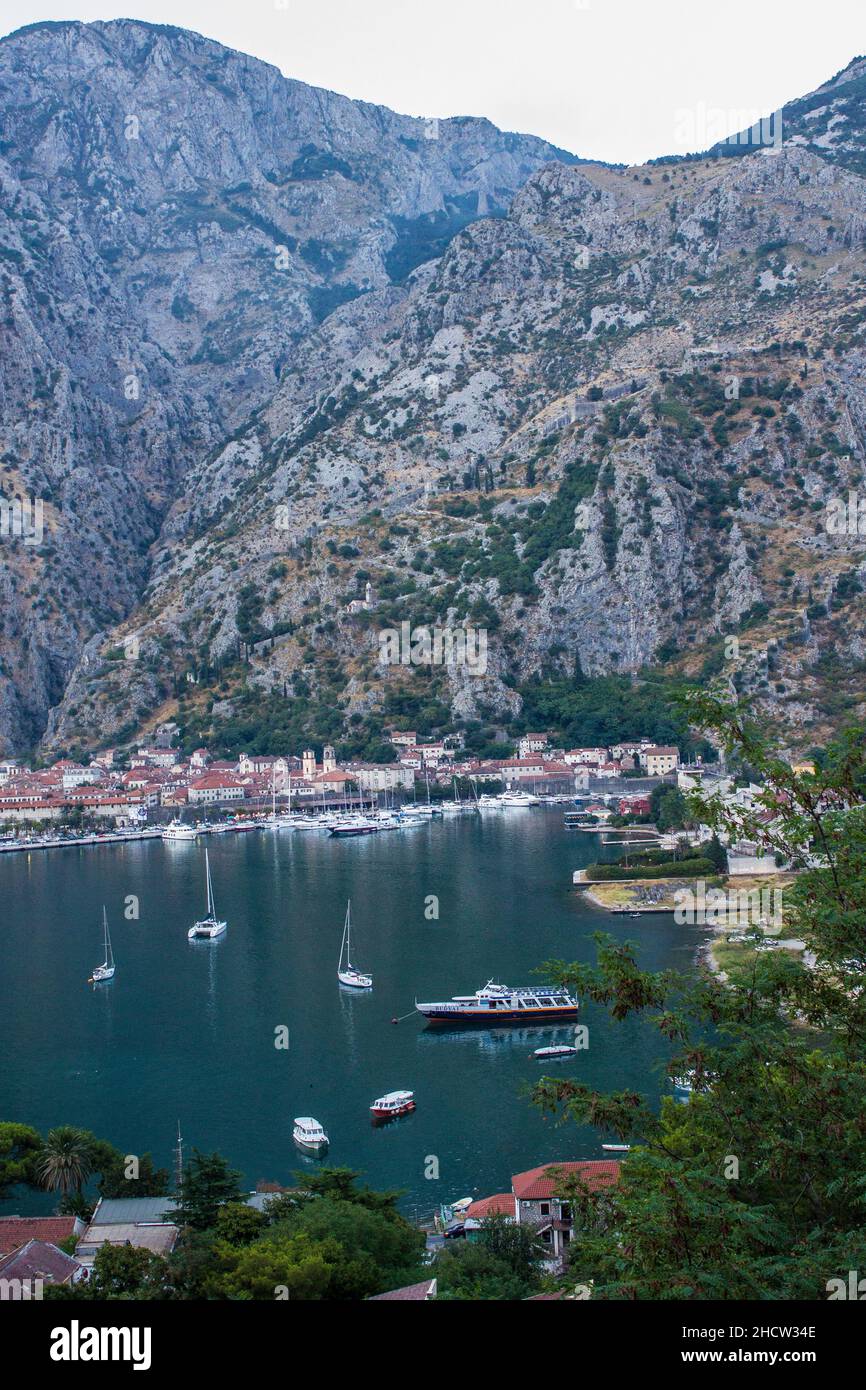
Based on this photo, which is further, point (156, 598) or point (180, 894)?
point (156, 598)

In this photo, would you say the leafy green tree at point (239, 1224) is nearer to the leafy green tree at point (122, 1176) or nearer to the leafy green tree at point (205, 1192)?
the leafy green tree at point (205, 1192)

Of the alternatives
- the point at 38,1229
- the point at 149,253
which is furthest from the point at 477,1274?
the point at 149,253

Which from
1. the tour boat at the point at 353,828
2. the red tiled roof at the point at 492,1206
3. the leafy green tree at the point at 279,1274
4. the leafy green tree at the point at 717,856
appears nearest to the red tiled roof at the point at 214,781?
the tour boat at the point at 353,828

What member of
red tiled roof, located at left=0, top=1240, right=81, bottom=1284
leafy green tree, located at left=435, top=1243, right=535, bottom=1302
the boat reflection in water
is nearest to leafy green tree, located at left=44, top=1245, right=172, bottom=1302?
red tiled roof, located at left=0, top=1240, right=81, bottom=1284

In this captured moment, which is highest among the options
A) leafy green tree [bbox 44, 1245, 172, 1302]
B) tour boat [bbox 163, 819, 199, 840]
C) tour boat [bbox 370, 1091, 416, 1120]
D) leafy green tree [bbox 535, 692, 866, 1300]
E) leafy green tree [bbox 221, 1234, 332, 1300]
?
leafy green tree [bbox 535, 692, 866, 1300]

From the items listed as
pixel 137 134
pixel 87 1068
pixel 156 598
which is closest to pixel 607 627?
pixel 156 598

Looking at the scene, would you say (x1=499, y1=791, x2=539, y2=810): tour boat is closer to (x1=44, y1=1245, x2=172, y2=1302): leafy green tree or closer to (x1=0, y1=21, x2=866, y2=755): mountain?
(x1=0, y1=21, x2=866, y2=755): mountain

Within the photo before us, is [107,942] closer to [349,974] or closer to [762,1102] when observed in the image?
[349,974]
